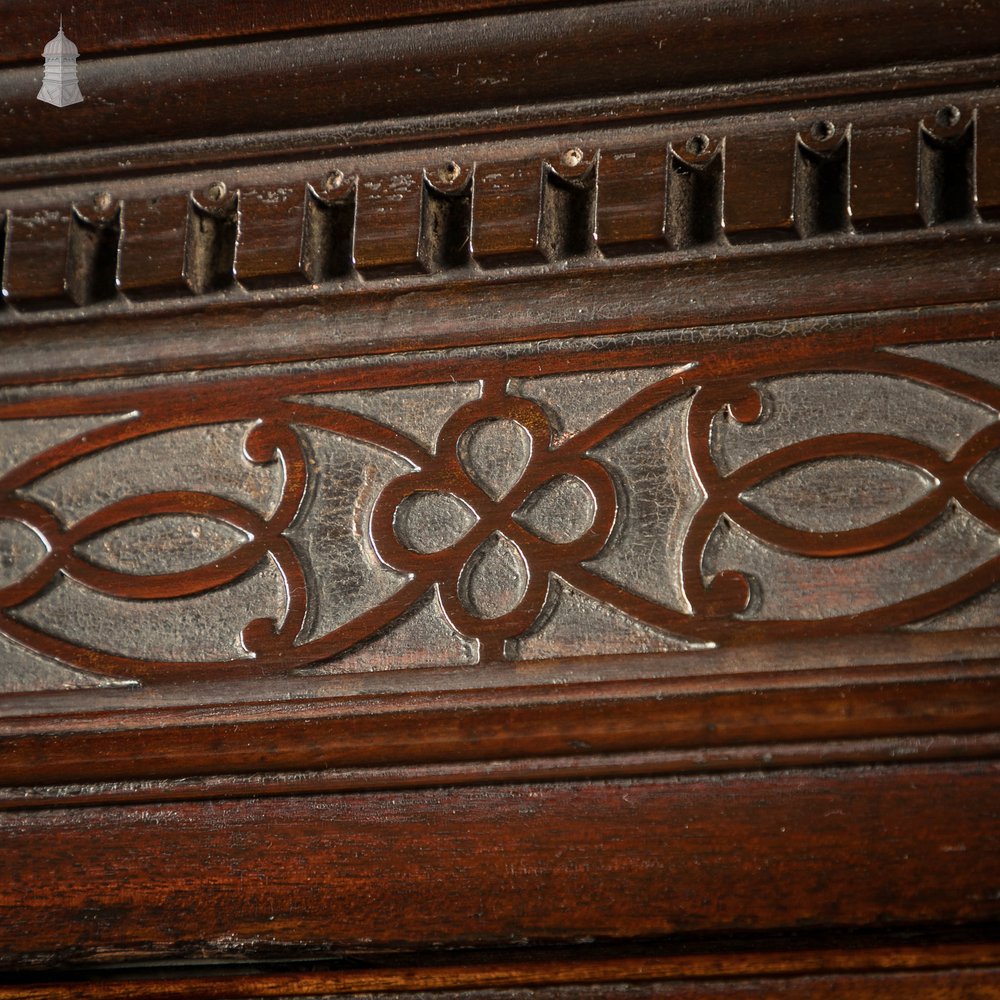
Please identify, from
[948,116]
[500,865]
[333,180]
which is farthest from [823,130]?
[500,865]

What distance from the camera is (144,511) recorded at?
28.8 inches

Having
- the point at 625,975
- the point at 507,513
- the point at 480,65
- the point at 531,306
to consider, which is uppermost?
the point at 480,65

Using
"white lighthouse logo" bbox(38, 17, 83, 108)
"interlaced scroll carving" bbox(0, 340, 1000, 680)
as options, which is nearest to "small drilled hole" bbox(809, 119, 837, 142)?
"interlaced scroll carving" bbox(0, 340, 1000, 680)

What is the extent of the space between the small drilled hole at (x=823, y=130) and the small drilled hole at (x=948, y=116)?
6cm

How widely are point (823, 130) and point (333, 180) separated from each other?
306 millimetres

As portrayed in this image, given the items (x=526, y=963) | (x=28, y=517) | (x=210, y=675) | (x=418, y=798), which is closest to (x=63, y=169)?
(x=28, y=517)

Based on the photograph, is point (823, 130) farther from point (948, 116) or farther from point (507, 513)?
point (507, 513)

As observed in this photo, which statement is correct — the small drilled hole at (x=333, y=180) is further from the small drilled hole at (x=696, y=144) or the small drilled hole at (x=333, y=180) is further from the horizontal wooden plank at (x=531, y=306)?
the small drilled hole at (x=696, y=144)

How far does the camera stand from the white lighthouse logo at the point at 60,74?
71 centimetres

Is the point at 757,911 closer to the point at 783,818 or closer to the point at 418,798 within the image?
the point at 783,818

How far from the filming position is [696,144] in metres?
0.70

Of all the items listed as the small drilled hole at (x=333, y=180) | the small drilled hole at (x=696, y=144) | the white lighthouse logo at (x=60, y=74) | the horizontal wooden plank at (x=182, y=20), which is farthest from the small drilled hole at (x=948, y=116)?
the white lighthouse logo at (x=60, y=74)

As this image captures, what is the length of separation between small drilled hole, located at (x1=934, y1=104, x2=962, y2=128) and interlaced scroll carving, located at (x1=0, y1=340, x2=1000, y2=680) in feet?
0.46

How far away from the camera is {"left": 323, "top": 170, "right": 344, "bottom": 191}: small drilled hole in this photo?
0.73 m
